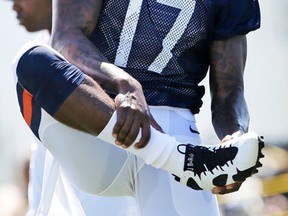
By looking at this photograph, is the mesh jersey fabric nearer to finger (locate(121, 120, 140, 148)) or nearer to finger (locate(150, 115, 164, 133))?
finger (locate(150, 115, 164, 133))

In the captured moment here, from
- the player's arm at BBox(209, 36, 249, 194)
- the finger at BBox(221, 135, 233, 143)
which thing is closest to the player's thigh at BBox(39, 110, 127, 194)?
the finger at BBox(221, 135, 233, 143)

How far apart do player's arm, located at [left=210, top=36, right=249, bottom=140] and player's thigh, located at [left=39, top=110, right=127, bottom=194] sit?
0.39 meters

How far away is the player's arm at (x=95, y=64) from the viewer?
278cm

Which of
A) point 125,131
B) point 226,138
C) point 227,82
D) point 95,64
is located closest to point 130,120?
point 125,131

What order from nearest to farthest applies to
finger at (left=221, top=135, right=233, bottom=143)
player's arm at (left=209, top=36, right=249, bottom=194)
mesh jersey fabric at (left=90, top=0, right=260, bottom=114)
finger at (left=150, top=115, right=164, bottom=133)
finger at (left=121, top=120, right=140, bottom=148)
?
finger at (left=121, top=120, right=140, bottom=148) < finger at (left=150, top=115, right=164, bottom=133) < finger at (left=221, top=135, right=233, bottom=143) < mesh jersey fabric at (left=90, top=0, right=260, bottom=114) < player's arm at (left=209, top=36, right=249, bottom=194)

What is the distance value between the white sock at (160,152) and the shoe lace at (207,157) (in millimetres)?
18

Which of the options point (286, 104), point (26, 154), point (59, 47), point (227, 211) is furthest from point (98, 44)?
point (26, 154)

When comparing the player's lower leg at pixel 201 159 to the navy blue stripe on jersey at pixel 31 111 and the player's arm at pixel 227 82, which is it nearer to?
the navy blue stripe on jersey at pixel 31 111

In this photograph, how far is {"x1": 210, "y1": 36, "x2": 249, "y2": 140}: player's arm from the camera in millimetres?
3299

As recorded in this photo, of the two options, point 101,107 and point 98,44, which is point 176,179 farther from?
point 98,44

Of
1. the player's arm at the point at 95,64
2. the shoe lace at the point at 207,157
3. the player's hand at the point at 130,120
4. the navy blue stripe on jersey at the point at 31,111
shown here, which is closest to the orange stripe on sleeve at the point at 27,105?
the navy blue stripe on jersey at the point at 31,111

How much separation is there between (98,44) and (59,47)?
184 mm

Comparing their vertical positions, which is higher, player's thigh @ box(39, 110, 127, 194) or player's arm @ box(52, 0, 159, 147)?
player's arm @ box(52, 0, 159, 147)

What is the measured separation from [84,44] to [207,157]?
448mm
